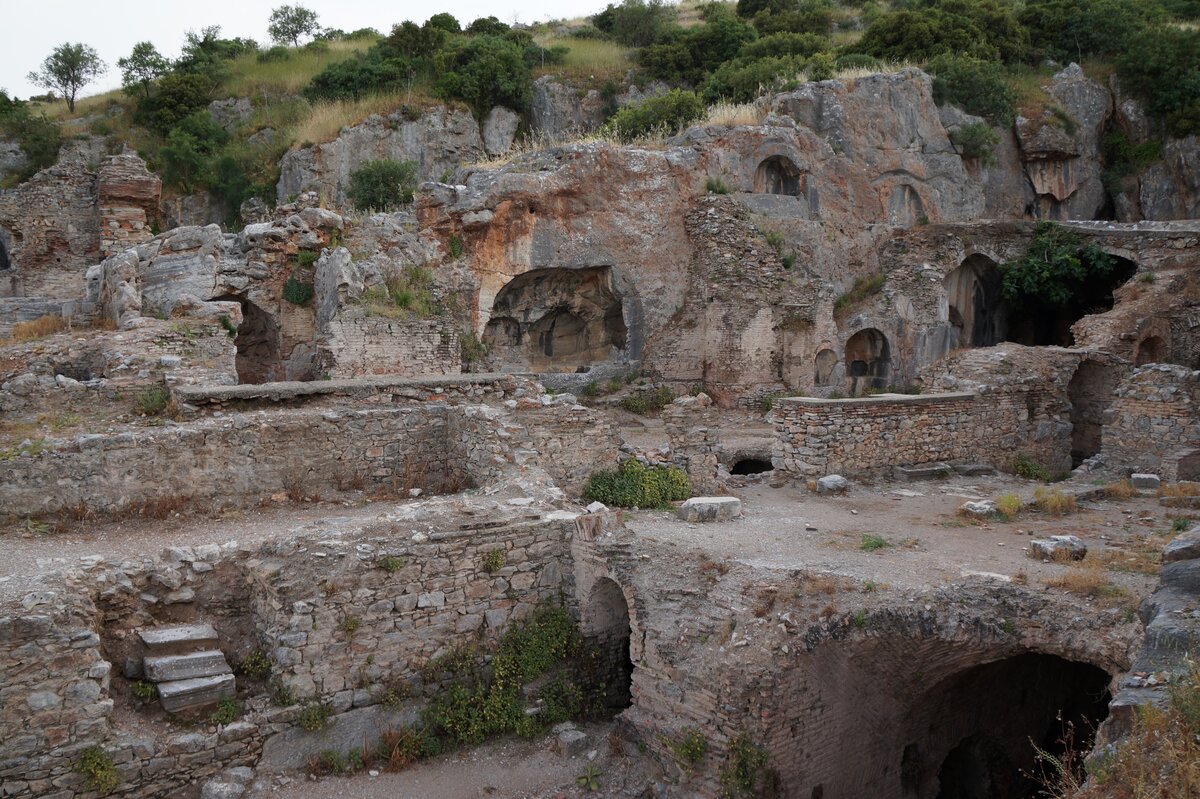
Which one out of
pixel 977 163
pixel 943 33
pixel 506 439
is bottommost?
pixel 506 439

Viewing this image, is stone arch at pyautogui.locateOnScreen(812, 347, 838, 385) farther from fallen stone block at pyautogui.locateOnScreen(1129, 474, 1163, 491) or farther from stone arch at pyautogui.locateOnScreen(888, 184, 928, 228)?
fallen stone block at pyautogui.locateOnScreen(1129, 474, 1163, 491)

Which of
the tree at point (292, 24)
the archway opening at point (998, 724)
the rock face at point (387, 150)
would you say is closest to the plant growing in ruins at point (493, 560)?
the archway opening at point (998, 724)

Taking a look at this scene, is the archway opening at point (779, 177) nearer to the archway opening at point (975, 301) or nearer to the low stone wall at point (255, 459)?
the archway opening at point (975, 301)

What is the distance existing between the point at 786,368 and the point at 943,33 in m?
A: 16.6

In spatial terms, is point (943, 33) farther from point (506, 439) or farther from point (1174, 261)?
point (506, 439)

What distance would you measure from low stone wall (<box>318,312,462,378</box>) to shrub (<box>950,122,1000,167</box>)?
17900 millimetres

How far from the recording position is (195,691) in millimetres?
6590

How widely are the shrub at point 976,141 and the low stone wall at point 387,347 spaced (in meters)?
17.9

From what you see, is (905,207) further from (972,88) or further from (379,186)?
(379,186)

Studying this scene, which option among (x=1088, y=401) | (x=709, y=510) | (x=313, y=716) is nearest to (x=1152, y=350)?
(x=1088, y=401)

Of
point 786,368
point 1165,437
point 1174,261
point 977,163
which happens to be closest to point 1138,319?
point 1174,261

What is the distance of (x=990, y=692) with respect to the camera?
340 inches

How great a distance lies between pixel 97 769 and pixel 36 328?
31.0 feet

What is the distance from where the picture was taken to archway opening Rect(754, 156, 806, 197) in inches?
872
